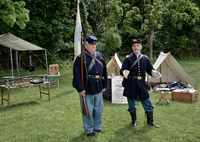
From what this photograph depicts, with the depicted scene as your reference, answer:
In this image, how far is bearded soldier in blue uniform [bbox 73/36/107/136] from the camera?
10.6 ft

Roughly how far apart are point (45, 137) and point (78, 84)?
4.32ft

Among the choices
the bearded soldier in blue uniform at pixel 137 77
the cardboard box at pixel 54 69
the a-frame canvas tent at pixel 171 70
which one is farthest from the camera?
the cardboard box at pixel 54 69

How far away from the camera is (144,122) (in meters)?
4.04

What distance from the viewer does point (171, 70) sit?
7.66 metres

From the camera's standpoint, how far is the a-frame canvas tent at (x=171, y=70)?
7.05m

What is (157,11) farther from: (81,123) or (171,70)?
(81,123)

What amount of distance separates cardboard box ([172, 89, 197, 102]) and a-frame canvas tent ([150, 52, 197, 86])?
4.28 feet

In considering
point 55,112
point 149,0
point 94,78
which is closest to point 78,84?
point 94,78

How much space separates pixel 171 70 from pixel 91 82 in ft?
17.8

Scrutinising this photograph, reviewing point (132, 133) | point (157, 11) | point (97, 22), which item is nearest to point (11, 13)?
point (132, 133)

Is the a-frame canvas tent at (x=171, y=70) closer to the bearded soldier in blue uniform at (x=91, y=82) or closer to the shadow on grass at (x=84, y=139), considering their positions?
the bearded soldier in blue uniform at (x=91, y=82)

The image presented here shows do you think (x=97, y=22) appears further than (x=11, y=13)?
Yes

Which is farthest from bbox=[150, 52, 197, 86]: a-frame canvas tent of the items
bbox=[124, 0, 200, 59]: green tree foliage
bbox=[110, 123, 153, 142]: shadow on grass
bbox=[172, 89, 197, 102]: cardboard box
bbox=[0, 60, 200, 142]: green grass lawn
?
bbox=[124, 0, 200, 59]: green tree foliage

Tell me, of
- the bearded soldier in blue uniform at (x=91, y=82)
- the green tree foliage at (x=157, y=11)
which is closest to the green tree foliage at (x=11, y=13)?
the bearded soldier in blue uniform at (x=91, y=82)
